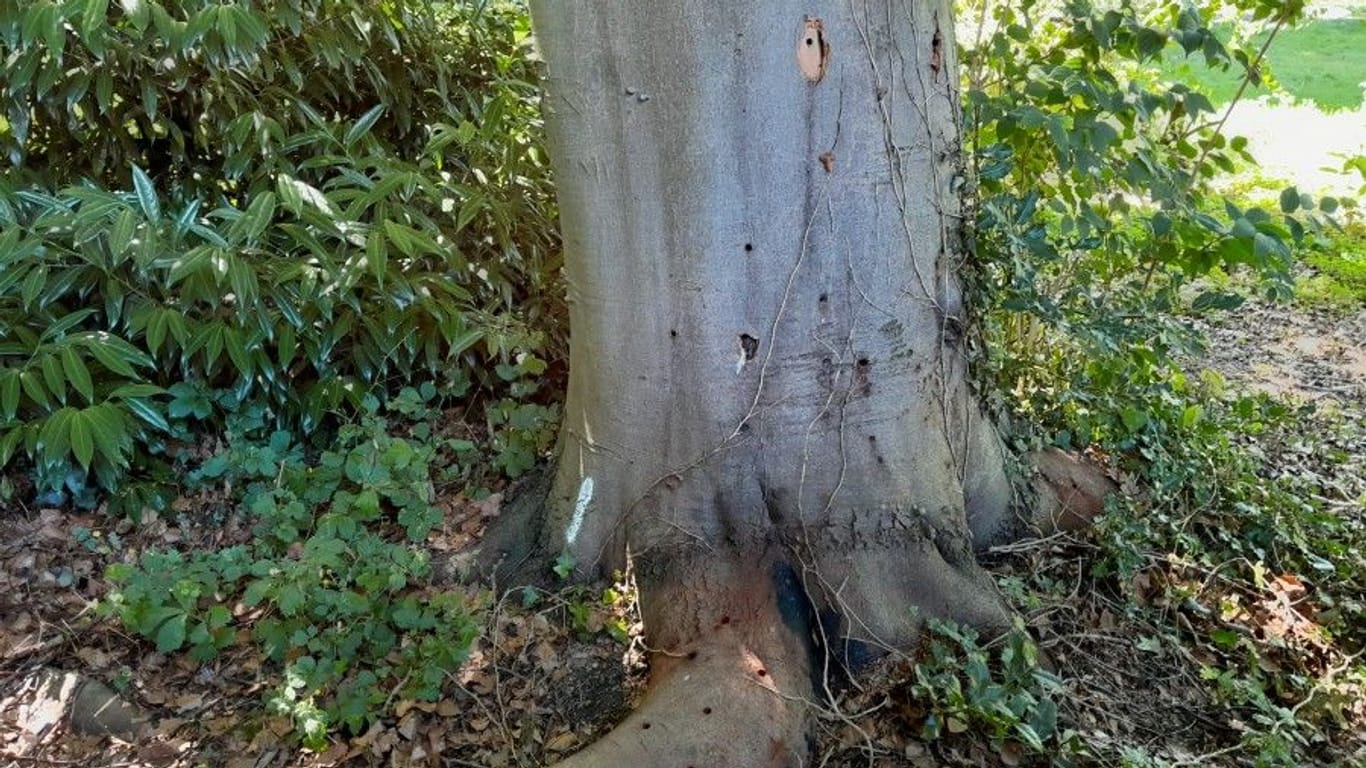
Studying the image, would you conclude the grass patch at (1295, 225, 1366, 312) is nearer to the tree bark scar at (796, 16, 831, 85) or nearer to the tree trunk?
the tree trunk

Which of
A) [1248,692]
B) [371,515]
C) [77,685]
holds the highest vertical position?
[371,515]

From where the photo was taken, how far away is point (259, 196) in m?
2.47

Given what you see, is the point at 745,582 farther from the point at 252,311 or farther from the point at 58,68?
the point at 58,68

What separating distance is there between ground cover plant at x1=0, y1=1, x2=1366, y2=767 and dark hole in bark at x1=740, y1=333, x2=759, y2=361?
0.53 m

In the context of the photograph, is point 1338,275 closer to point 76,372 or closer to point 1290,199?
point 1290,199

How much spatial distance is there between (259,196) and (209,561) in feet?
3.08

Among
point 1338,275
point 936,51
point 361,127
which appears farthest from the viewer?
point 1338,275

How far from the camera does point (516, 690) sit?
2.08 metres

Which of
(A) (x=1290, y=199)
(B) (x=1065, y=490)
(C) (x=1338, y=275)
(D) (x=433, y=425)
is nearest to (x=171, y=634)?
(D) (x=433, y=425)

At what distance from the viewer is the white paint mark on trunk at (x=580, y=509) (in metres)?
2.25

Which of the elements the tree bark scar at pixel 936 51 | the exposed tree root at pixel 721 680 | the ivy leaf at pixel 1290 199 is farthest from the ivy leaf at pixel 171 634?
the ivy leaf at pixel 1290 199

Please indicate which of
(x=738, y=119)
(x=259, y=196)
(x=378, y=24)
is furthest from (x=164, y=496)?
(x=738, y=119)

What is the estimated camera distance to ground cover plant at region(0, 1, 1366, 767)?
6.73 ft

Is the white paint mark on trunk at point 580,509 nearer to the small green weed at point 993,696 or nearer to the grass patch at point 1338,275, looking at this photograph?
the small green weed at point 993,696
